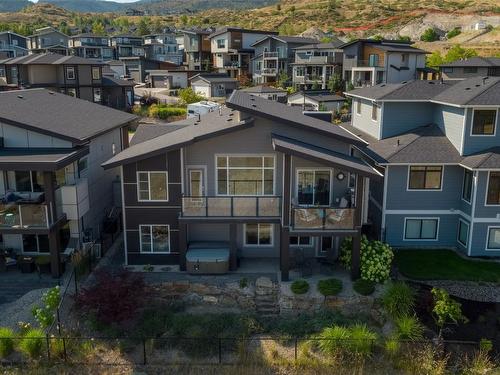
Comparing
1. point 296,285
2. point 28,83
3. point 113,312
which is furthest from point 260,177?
point 28,83

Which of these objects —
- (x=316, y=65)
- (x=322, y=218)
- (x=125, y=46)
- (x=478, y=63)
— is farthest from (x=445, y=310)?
(x=125, y=46)

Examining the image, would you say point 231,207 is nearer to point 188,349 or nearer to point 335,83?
point 188,349

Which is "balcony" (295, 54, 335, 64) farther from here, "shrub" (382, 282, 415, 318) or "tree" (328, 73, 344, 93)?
"shrub" (382, 282, 415, 318)

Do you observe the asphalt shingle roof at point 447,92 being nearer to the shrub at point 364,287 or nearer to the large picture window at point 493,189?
the large picture window at point 493,189

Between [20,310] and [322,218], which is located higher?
[322,218]

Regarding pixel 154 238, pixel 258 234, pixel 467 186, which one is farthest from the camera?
pixel 467 186

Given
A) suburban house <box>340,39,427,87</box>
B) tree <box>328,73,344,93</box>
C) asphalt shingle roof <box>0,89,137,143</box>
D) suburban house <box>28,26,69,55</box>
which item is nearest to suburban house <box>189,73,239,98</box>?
tree <box>328,73,344,93</box>
